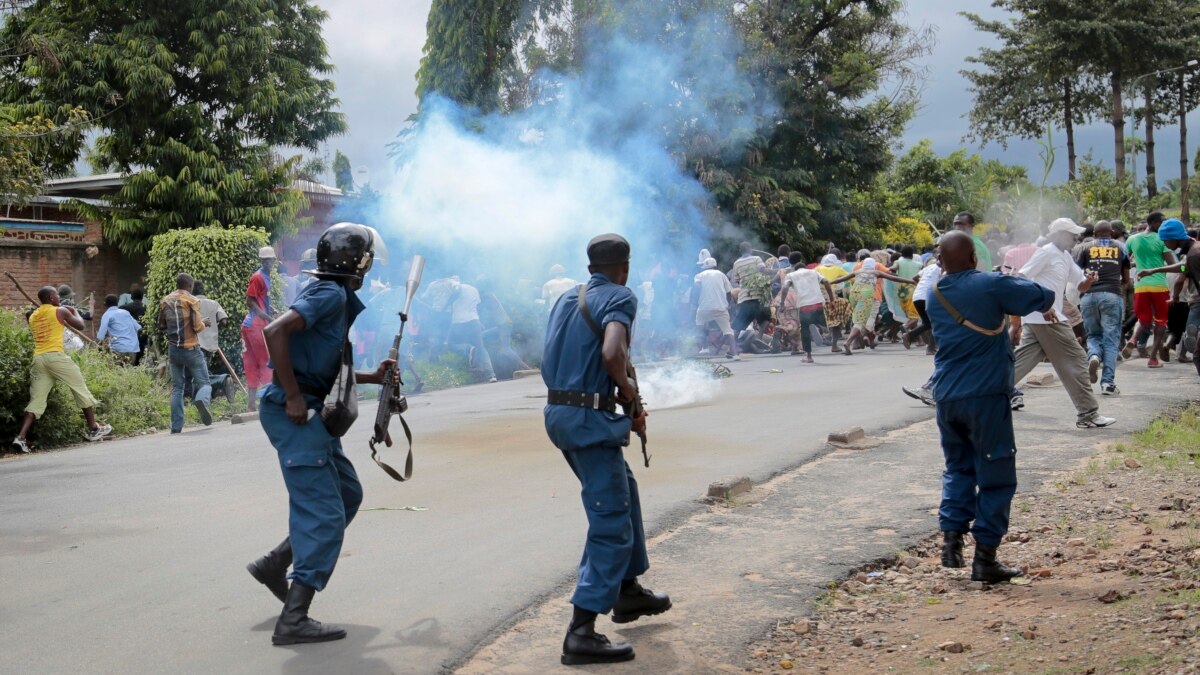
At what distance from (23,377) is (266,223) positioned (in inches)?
507

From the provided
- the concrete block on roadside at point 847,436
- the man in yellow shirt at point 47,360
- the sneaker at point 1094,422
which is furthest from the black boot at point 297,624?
the man in yellow shirt at point 47,360

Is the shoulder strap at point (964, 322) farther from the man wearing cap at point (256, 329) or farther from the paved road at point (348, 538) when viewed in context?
the man wearing cap at point (256, 329)

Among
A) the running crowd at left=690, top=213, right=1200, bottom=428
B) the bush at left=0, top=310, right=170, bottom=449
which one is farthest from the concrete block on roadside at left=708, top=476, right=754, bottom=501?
the bush at left=0, top=310, right=170, bottom=449

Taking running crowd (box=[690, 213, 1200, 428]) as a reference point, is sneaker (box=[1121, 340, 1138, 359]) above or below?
below

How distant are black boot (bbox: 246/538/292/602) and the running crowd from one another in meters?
3.36

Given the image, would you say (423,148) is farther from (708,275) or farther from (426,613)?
(426,613)

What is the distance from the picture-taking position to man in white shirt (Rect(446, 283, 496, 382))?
56.0ft

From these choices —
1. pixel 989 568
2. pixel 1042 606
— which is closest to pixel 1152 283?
pixel 989 568

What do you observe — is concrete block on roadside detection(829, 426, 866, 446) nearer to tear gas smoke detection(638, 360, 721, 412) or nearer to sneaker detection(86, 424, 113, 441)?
tear gas smoke detection(638, 360, 721, 412)

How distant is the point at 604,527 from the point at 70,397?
9823 mm

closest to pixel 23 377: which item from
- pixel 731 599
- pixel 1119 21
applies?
pixel 731 599

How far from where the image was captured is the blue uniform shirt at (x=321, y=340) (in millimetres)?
4801

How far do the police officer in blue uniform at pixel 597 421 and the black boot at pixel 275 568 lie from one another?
4.36 feet

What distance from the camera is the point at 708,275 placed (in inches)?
733
